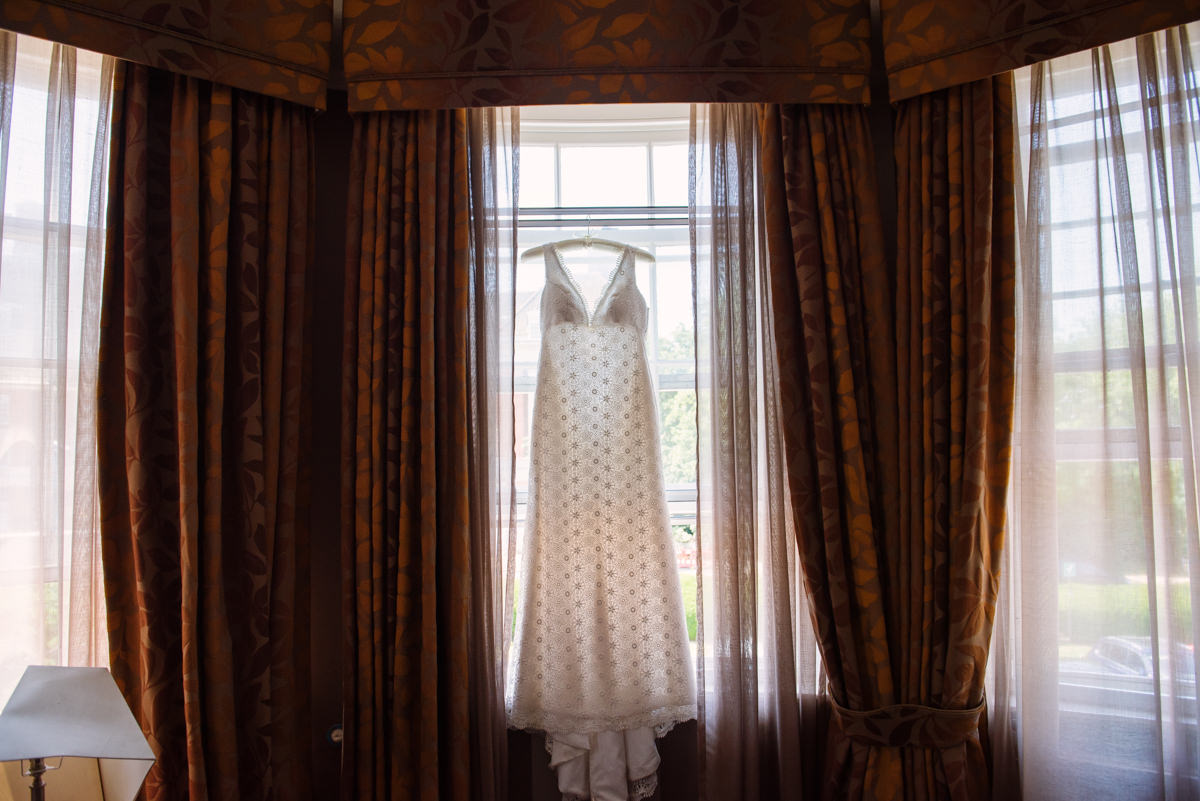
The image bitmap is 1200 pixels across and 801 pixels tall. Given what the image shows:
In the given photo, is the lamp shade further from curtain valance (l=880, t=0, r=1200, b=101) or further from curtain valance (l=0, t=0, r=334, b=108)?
curtain valance (l=880, t=0, r=1200, b=101)

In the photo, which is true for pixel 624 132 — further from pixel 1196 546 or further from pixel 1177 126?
pixel 1196 546

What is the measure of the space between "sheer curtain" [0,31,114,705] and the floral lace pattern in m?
1.04

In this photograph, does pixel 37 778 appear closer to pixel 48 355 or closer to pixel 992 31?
pixel 48 355

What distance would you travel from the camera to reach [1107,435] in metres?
1.73

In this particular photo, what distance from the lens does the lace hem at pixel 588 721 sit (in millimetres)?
1826

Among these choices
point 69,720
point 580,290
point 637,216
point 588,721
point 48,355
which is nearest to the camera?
point 69,720

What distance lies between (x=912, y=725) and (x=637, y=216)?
4.89ft

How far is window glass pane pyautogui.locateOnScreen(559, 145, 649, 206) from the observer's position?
7.02 ft

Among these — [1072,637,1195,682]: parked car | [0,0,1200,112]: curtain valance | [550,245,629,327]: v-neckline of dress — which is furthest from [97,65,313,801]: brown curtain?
[1072,637,1195,682]: parked car

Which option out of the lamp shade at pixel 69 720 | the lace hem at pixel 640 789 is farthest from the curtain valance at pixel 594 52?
the lace hem at pixel 640 789

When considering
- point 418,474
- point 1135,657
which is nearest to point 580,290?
point 418,474

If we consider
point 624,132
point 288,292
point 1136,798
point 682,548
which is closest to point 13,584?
point 288,292

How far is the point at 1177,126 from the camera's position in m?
1.69

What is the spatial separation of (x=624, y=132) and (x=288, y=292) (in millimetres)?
1039
